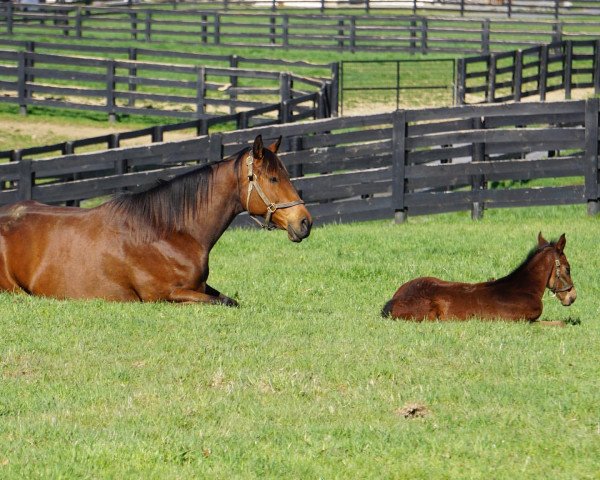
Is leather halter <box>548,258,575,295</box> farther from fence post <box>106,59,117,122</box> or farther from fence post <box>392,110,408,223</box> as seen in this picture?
fence post <box>106,59,117,122</box>

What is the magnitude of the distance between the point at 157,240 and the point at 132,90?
24552 millimetres

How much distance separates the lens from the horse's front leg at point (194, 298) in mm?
11031

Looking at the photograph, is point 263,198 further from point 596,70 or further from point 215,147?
point 596,70

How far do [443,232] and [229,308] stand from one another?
6.74 m

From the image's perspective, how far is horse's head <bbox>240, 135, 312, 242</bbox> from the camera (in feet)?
35.9

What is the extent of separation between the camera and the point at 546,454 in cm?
690

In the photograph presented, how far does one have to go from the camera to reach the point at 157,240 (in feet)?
36.7

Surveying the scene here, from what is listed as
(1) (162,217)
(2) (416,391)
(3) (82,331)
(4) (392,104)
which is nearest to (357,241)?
(1) (162,217)

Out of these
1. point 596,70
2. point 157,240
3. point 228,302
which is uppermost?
point 596,70

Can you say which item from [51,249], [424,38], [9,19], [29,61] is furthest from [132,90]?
[51,249]

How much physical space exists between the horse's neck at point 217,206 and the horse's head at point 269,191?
5.0 inches

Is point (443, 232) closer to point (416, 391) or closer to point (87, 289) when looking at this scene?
point (87, 289)

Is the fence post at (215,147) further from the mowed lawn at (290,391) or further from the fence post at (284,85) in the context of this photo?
the fence post at (284,85)

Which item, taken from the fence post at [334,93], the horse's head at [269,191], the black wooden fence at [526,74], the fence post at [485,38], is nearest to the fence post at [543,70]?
the black wooden fence at [526,74]
